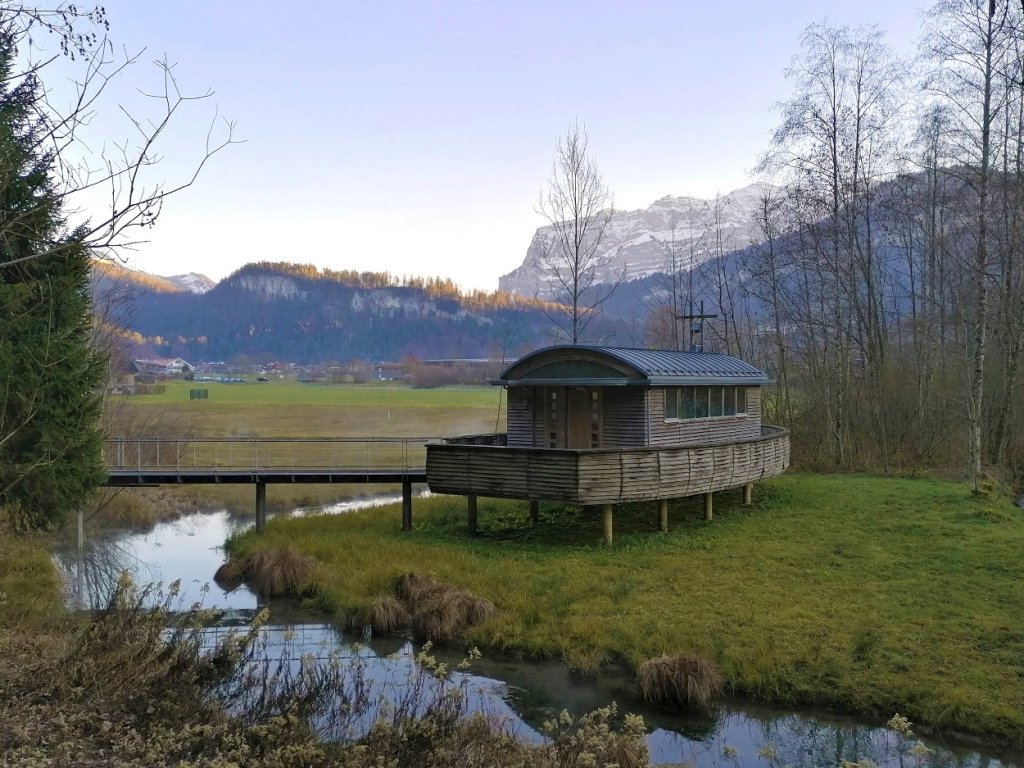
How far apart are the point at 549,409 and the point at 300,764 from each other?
12.4m

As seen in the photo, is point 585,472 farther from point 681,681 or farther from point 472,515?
point 681,681

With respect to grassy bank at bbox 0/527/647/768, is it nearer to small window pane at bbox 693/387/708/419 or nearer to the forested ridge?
small window pane at bbox 693/387/708/419

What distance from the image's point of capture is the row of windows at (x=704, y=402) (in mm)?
17281

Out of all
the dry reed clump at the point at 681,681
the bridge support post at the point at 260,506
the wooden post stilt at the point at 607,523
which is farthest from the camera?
the bridge support post at the point at 260,506

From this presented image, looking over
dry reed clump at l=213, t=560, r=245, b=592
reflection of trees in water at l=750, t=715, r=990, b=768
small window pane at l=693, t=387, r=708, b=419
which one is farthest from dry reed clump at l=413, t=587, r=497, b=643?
small window pane at l=693, t=387, r=708, b=419

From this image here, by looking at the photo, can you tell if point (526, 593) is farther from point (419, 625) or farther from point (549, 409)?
point (549, 409)

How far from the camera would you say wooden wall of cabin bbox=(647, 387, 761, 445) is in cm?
1662

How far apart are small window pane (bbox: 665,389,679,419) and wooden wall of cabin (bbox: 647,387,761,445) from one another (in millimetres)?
152

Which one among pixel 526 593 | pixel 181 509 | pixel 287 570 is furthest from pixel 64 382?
pixel 181 509

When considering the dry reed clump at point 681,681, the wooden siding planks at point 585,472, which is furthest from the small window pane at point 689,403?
the dry reed clump at point 681,681

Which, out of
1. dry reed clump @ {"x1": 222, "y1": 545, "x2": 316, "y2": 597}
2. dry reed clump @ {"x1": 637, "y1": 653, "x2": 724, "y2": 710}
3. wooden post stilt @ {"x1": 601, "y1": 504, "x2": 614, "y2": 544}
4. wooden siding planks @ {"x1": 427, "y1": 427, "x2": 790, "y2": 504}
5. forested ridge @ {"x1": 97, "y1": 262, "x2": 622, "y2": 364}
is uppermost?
forested ridge @ {"x1": 97, "y1": 262, "x2": 622, "y2": 364}

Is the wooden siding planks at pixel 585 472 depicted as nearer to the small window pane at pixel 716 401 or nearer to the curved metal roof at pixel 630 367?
the small window pane at pixel 716 401

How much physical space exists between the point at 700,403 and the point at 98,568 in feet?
51.2

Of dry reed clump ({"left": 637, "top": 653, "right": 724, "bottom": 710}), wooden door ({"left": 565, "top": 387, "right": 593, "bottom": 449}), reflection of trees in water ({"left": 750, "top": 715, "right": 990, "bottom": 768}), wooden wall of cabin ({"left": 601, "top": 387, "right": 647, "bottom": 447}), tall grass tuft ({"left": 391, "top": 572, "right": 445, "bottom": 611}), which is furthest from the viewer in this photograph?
wooden door ({"left": 565, "top": 387, "right": 593, "bottom": 449})
